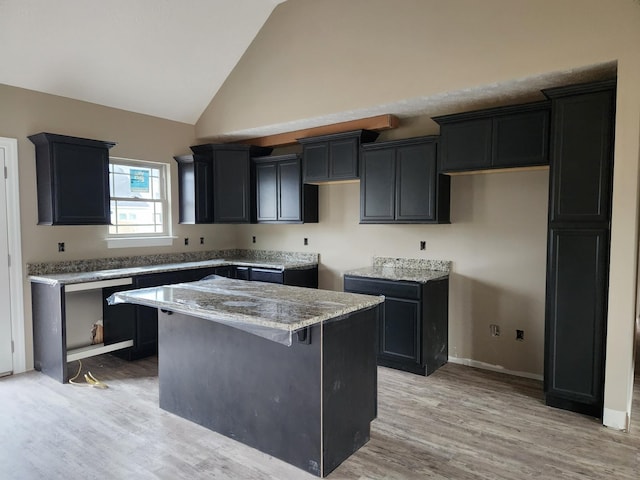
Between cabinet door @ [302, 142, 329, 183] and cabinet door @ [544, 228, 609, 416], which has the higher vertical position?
cabinet door @ [302, 142, 329, 183]

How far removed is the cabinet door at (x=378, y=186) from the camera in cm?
434

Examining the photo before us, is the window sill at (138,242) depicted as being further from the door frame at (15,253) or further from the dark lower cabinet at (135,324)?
the door frame at (15,253)

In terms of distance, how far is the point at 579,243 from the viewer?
10.2ft

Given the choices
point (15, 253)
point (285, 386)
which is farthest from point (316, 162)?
point (15, 253)

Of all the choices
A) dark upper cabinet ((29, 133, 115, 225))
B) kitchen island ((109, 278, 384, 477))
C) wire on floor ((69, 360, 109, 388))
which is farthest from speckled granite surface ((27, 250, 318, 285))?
kitchen island ((109, 278, 384, 477))

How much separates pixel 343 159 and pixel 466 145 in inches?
54.4

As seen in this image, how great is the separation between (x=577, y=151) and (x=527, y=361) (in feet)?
6.55

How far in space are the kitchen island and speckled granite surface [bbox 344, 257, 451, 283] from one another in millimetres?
1308

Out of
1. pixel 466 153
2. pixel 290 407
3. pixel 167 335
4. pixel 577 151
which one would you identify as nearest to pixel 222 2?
pixel 466 153

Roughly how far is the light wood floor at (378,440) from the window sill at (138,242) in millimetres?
1682

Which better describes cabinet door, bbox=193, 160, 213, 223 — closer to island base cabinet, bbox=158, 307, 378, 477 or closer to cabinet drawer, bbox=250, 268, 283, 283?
cabinet drawer, bbox=250, 268, 283, 283

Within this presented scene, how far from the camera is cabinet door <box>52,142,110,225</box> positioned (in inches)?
161

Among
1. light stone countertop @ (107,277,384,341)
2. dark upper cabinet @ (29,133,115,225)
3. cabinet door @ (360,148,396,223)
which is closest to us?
light stone countertop @ (107,277,384,341)

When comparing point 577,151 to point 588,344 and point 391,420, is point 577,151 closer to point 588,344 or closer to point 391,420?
point 588,344
